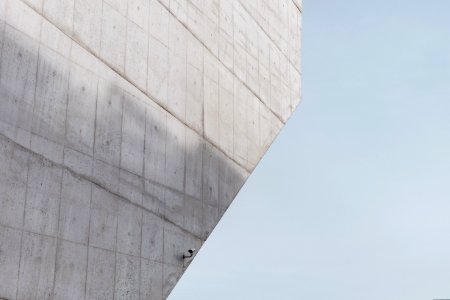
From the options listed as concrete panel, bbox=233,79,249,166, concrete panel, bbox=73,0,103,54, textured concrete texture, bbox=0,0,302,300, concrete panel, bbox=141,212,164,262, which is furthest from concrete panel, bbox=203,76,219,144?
concrete panel, bbox=73,0,103,54

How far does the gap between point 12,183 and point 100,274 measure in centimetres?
250

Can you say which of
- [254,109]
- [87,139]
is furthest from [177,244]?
[254,109]

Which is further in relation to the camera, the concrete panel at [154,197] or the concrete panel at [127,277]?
the concrete panel at [154,197]

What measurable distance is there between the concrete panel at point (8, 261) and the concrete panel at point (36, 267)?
109 mm

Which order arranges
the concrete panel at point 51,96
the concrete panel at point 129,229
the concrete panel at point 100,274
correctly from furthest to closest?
the concrete panel at point 129,229
the concrete panel at point 100,274
the concrete panel at point 51,96

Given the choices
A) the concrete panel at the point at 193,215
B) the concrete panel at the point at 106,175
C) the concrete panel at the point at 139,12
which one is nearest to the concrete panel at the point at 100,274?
the concrete panel at the point at 106,175

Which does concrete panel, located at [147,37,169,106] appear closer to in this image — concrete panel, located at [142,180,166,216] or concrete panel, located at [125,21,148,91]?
concrete panel, located at [125,21,148,91]

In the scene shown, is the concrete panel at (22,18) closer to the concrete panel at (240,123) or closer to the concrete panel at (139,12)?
the concrete panel at (139,12)

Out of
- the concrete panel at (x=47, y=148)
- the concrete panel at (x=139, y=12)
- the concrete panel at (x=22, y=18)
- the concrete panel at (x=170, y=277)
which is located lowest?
the concrete panel at (x=170, y=277)

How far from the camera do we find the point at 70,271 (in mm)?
10922

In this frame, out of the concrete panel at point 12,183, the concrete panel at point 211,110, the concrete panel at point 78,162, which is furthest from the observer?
the concrete panel at point 211,110

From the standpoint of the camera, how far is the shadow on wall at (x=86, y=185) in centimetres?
1008

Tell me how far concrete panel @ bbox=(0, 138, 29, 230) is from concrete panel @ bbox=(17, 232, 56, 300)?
35 cm

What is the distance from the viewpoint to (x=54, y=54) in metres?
11.1
